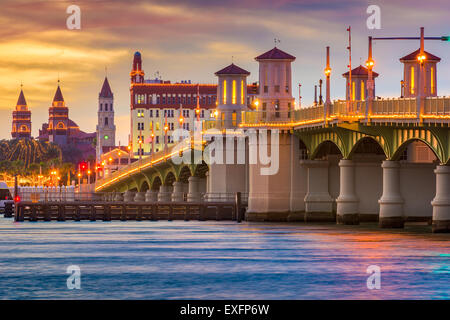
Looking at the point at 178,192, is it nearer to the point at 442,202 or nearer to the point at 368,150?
the point at 368,150

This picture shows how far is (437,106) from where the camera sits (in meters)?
86.6

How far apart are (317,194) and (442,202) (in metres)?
27.4

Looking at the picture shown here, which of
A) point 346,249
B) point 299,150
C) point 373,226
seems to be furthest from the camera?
point 299,150

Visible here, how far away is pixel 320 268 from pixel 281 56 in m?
58.7

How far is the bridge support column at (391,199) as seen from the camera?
97812mm

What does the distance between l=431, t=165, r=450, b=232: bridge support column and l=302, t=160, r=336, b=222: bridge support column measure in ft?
85.1

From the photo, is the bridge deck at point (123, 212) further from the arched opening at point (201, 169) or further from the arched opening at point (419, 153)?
the arched opening at point (419, 153)

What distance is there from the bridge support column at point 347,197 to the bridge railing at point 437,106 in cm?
1975

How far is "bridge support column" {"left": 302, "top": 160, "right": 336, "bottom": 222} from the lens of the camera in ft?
378

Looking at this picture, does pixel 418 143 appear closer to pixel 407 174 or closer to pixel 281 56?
pixel 407 174

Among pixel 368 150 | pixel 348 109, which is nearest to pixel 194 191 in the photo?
pixel 368 150
